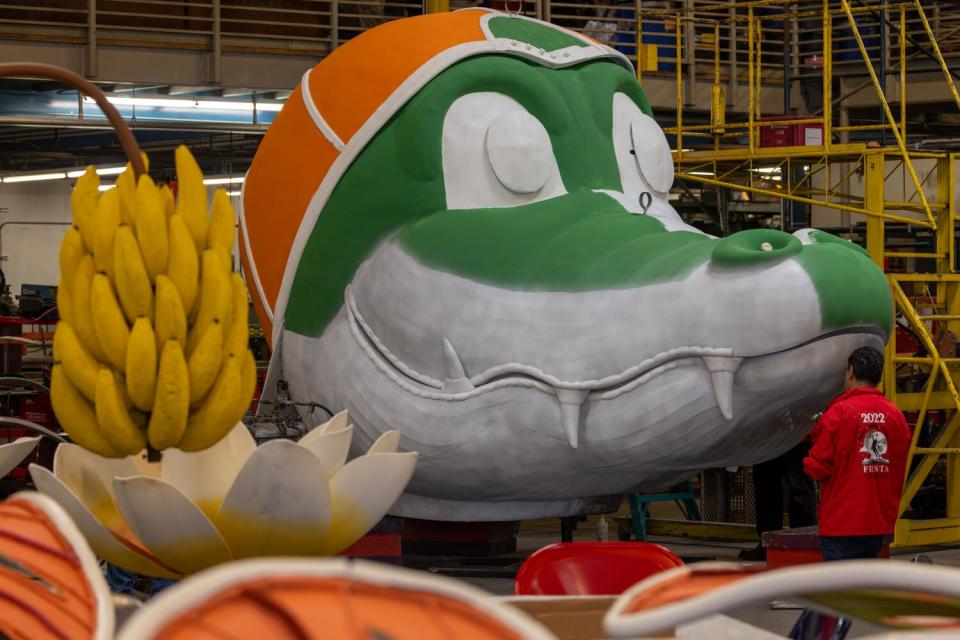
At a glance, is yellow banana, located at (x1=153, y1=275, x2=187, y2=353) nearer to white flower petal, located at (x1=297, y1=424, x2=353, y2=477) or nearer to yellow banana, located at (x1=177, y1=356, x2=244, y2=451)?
yellow banana, located at (x1=177, y1=356, x2=244, y2=451)

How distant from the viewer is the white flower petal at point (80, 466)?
3.90m

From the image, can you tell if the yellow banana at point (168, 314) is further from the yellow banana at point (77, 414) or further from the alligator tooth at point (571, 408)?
the alligator tooth at point (571, 408)

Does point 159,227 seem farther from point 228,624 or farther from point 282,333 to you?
point 282,333

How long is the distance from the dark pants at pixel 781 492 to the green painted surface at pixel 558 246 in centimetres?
311

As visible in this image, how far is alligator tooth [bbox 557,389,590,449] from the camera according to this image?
539 cm

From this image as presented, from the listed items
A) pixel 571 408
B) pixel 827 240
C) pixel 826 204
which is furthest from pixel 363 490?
pixel 826 204

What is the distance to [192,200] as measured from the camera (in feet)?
11.9

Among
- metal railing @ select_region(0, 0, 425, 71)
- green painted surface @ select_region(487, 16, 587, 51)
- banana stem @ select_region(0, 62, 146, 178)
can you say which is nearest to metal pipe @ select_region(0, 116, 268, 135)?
metal railing @ select_region(0, 0, 425, 71)

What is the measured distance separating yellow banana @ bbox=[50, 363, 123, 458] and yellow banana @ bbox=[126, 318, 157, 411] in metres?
0.16

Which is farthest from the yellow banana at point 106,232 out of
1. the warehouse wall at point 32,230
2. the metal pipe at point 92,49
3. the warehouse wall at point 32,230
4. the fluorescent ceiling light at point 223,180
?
the warehouse wall at point 32,230

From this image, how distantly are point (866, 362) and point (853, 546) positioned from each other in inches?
37.8

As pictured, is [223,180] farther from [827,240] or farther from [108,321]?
[108,321]

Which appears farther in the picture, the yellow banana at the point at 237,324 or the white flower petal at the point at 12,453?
the white flower petal at the point at 12,453

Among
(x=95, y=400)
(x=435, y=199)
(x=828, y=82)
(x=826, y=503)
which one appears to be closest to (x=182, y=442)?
(x=95, y=400)
